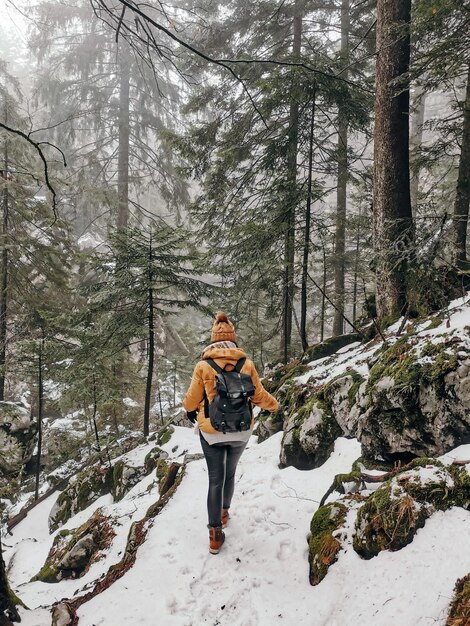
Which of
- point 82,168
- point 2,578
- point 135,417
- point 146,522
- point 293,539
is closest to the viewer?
point 2,578

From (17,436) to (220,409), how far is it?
37.6ft

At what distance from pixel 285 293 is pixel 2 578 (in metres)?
7.58

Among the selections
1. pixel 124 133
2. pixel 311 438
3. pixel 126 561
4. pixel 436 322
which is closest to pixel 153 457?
pixel 126 561

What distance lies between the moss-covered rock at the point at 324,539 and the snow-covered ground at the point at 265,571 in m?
0.09

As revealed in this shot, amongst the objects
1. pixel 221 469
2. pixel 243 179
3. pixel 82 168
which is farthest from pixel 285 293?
pixel 82 168

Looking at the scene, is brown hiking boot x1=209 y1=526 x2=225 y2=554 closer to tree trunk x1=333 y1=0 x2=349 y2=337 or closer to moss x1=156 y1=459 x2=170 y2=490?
moss x1=156 y1=459 x2=170 y2=490

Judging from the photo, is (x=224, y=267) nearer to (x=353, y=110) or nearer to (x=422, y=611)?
(x=353, y=110)

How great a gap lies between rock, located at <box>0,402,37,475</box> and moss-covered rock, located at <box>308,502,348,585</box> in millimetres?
10632

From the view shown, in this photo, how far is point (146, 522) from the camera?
417 cm

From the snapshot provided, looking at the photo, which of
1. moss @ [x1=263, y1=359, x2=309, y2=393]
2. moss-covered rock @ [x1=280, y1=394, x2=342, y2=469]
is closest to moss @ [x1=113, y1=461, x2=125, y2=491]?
moss @ [x1=263, y1=359, x2=309, y2=393]

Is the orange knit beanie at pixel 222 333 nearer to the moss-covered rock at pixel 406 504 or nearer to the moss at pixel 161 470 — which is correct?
the moss-covered rock at pixel 406 504

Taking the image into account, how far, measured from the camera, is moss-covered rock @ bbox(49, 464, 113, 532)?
720cm

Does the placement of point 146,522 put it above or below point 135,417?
above

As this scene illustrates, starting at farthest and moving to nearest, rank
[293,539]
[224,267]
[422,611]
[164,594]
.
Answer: [224,267]
[293,539]
[164,594]
[422,611]
